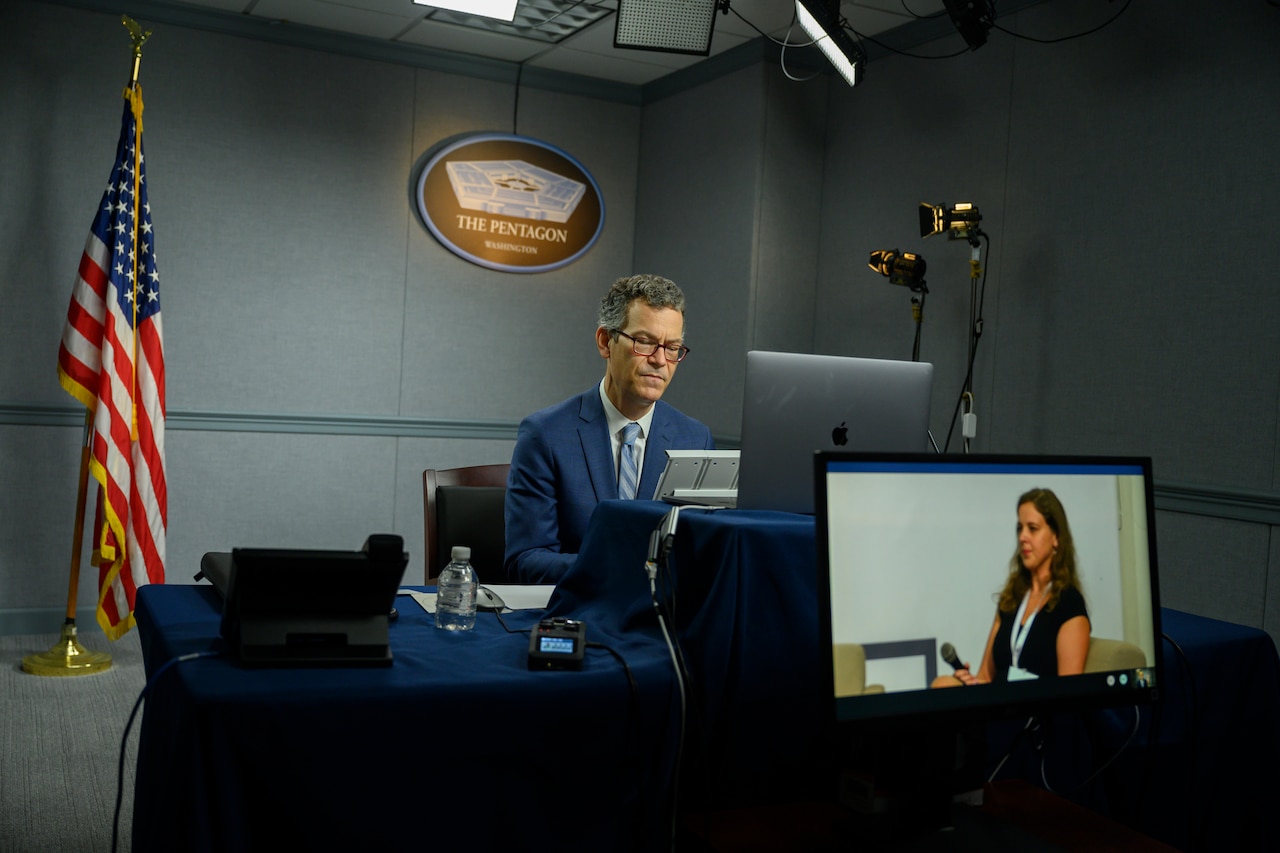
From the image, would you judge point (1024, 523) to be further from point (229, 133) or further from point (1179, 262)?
point (229, 133)

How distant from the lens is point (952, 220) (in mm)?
3504

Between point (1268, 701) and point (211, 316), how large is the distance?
4070mm

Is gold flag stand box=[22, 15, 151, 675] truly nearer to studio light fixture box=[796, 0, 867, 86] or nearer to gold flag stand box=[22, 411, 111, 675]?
gold flag stand box=[22, 411, 111, 675]

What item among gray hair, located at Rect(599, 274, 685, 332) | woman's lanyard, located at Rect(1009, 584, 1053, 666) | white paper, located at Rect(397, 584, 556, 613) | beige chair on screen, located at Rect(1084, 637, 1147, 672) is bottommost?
white paper, located at Rect(397, 584, 556, 613)

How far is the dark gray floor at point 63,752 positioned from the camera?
256 cm

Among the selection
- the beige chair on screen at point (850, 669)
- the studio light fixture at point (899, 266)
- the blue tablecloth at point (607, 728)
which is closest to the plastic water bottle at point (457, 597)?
the blue tablecloth at point (607, 728)

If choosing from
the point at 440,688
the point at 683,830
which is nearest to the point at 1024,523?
the point at 683,830

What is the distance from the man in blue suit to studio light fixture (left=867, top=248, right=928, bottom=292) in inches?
58.0

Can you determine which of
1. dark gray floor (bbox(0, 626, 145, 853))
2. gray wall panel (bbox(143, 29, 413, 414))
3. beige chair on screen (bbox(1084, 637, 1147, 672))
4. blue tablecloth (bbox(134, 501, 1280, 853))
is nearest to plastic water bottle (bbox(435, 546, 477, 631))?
blue tablecloth (bbox(134, 501, 1280, 853))

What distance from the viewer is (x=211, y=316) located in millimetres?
4496

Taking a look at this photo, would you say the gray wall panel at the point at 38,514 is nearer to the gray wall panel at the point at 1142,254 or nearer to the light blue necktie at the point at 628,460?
the light blue necktie at the point at 628,460

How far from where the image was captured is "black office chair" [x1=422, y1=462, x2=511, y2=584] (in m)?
2.88

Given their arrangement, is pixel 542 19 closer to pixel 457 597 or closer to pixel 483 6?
pixel 483 6

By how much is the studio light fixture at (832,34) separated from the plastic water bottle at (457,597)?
2248 millimetres
